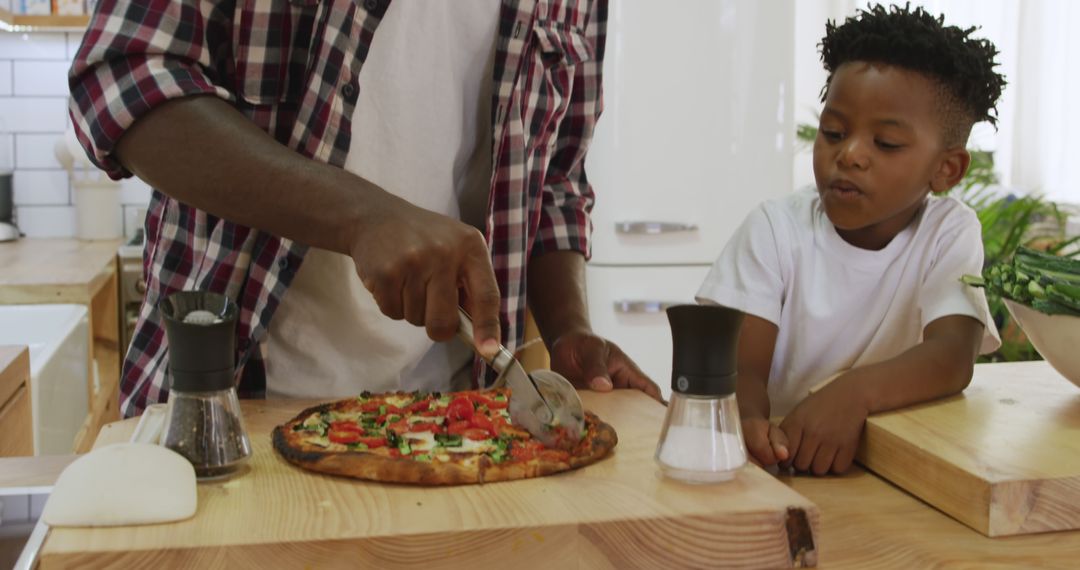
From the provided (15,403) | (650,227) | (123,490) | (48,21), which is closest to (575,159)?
(123,490)

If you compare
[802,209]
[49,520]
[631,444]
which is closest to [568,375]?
[631,444]

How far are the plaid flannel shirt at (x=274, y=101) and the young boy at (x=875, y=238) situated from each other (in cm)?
28

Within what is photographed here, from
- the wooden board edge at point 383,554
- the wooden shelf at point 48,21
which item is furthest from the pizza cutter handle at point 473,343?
the wooden shelf at point 48,21

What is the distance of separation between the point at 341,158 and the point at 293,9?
0.54ft

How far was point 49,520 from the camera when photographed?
759 mm

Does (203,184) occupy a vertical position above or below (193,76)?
below

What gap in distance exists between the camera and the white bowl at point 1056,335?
1225 mm

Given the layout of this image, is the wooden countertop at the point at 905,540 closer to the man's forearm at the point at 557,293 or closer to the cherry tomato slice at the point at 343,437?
the cherry tomato slice at the point at 343,437

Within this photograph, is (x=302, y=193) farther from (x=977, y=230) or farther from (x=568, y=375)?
(x=977, y=230)

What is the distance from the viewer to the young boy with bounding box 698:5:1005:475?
4.52 ft

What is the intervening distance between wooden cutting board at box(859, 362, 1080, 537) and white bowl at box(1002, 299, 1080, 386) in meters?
0.04

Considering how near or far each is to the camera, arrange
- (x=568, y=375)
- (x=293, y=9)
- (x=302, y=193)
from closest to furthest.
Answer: (x=302, y=193) → (x=293, y=9) → (x=568, y=375)

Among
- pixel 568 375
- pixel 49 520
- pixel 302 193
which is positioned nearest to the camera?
pixel 49 520

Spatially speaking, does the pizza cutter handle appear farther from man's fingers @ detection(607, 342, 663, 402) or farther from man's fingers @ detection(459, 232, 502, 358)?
man's fingers @ detection(607, 342, 663, 402)
